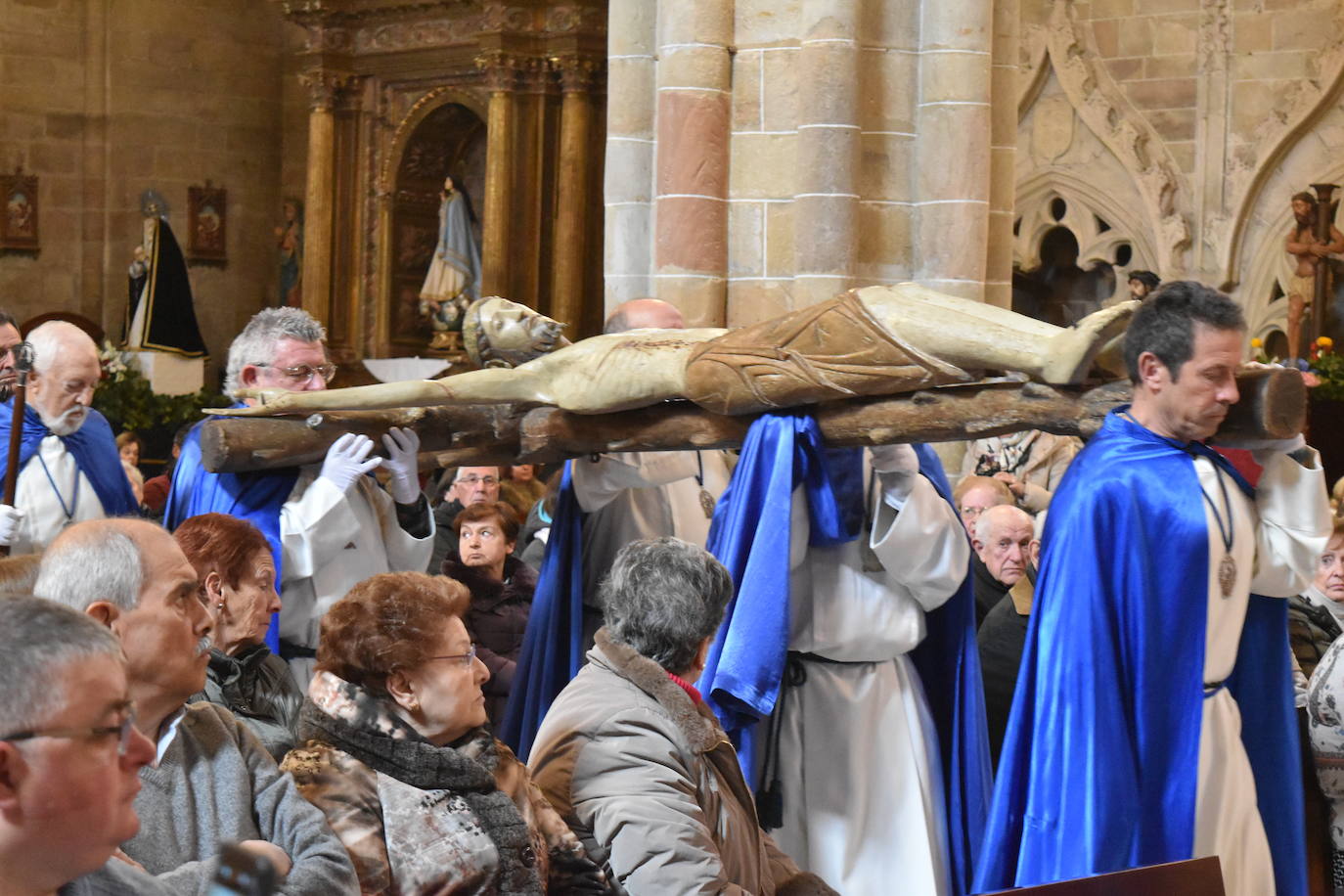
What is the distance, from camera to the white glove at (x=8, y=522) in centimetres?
499

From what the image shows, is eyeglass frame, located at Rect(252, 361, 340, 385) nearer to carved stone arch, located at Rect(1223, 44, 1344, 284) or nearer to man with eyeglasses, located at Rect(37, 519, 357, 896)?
man with eyeglasses, located at Rect(37, 519, 357, 896)

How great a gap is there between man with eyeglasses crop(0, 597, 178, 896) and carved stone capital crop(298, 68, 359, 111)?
1509 cm

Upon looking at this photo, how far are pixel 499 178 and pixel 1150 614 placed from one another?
12.0 m

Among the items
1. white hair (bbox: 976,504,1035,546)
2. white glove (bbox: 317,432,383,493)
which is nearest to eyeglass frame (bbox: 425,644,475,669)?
white glove (bbox: 317,432,383,493)

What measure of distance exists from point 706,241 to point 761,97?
607 mm

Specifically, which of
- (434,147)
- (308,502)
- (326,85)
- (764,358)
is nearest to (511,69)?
(434,147)

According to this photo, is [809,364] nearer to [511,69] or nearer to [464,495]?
[464,495]

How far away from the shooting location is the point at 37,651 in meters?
1.89

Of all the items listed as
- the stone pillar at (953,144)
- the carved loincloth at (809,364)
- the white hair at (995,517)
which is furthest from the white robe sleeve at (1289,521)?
the stone pillar at (953,144)

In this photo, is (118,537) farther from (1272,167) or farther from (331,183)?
(331,183)

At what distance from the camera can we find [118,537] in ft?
8.93

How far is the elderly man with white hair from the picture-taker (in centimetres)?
531

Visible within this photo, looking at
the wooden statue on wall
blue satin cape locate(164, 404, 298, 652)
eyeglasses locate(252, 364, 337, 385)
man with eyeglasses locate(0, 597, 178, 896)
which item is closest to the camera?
man with eyeglasses locate(0, 597, 178, 896)

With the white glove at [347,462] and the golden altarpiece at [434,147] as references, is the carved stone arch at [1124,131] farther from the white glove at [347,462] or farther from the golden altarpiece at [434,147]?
the white glove at [347,462]
